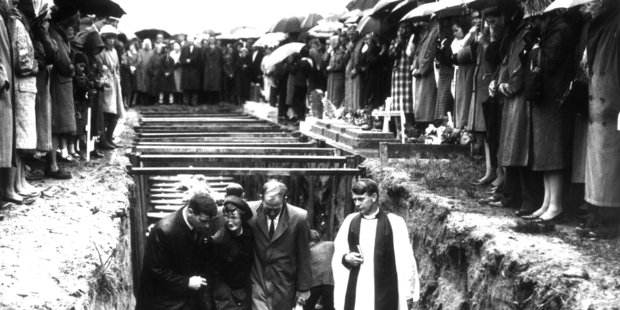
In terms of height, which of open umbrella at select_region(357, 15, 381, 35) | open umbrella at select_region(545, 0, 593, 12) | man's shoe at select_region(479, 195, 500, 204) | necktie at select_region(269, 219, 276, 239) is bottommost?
necktie at select_region(269, 219, 276, 239)

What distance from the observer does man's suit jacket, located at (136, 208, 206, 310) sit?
8.73m

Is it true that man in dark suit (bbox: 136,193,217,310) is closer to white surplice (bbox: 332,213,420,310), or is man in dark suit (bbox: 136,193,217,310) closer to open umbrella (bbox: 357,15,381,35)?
white surplice (bbox: 332,213,420,310)

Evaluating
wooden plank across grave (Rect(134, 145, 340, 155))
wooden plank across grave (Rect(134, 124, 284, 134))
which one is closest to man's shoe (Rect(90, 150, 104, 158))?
wooden plank across grave (Rect(134, 145, 340, 155))

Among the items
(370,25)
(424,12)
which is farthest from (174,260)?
(370,25)

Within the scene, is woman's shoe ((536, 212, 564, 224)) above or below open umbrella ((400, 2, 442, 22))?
below

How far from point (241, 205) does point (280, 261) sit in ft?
2.22

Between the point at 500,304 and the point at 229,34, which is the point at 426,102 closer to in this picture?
the point at 500,304

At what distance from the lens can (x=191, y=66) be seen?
2997 centimetres

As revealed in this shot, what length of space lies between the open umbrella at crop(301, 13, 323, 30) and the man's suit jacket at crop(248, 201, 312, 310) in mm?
15454

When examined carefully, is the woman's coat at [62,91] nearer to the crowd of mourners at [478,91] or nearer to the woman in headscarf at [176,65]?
the crowd of mourners at [478,91]

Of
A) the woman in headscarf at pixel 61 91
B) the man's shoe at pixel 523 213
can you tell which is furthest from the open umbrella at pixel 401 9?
the man's shoe at pixel 523 213

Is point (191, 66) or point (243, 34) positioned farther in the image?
point (243, 34)

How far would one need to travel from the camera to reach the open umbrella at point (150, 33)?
31.6 m

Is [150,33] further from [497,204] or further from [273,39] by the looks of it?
[497,204]
